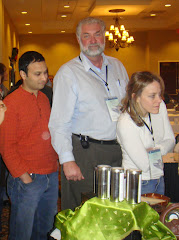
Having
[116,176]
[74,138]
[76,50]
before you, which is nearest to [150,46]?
[76,50]

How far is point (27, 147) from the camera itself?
2182 millimetres

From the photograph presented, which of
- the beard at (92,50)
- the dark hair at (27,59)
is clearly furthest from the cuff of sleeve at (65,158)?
the beard at (92,50)

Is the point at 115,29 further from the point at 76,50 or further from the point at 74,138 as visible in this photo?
the point at 74,138

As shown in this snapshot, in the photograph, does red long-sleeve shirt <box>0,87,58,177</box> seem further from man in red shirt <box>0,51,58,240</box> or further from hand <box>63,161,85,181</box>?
hand <box>63,161,85,181</box>

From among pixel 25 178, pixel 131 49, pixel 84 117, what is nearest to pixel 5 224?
pixel 25 178

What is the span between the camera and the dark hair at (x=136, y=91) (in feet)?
6.61

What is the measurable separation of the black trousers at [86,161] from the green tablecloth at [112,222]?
918 mm

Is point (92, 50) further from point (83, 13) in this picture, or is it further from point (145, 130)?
point (83, 13)

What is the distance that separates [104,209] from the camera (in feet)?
4.27

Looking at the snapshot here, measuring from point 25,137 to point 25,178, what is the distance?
0.26 m

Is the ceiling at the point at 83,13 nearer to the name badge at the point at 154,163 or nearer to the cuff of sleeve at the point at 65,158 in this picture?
the cuff of sleeve at the point at 65,158

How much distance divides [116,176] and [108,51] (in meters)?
13.7

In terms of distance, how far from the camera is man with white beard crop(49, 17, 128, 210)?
86.7 inches

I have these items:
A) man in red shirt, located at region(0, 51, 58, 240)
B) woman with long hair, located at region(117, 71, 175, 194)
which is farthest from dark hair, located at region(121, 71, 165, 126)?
man in red shirt, located at region(0, 51, 58, 240)
